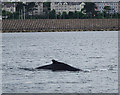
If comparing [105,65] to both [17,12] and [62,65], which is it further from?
[17,12]

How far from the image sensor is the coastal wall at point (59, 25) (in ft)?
543

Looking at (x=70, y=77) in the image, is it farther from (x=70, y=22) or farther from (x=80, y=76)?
(x=70, y=22)

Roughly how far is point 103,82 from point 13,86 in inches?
142

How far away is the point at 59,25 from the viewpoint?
17138 centimetres

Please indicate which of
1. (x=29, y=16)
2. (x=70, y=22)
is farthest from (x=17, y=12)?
(x=70, y=22)

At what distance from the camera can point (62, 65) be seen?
31453mm

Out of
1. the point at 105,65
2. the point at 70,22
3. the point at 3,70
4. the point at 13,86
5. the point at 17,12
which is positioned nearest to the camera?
the point at 13,86

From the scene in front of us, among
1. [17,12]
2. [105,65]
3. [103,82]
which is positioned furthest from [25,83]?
[17,12]

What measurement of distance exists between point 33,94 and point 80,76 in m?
6.18

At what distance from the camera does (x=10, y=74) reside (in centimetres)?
3070

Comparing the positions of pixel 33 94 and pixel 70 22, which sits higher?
pixel 33 94

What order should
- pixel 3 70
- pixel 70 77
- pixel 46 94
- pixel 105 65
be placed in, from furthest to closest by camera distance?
pixel 105 65 → pixel 3 70 → pixel 70 77 → pixel 46 94

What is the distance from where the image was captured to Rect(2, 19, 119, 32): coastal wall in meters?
166

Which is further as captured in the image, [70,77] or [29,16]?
[29,16]
